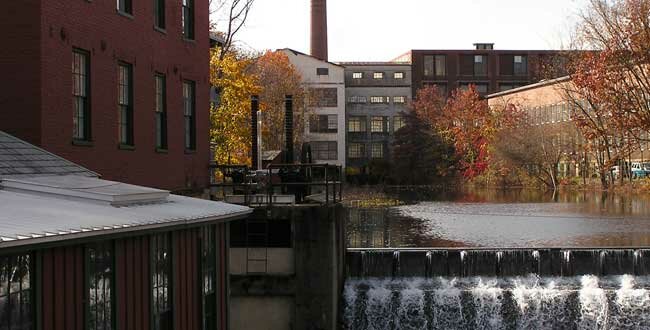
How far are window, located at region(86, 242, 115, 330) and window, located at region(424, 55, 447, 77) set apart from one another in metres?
91.7

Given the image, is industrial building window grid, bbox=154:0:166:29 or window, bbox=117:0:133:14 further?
industrial building window grid, bbox=154:0:166:29

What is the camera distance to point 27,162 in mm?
12656

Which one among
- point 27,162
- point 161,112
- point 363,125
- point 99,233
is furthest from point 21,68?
point 363,125

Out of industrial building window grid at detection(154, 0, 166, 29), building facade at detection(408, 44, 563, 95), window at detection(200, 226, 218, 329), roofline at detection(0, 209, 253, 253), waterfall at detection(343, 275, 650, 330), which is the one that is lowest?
waterfall at detection(343, 275, 650, 330)

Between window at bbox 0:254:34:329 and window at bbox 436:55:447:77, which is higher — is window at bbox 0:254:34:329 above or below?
below

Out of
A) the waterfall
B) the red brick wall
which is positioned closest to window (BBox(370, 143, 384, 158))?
the waterfall

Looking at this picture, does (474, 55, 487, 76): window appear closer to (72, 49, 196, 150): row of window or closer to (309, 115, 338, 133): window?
(309, 115, 338, 133): window

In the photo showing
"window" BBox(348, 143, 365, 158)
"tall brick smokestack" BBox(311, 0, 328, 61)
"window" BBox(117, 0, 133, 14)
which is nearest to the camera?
"window" BBox(117, 0, 133, 14)

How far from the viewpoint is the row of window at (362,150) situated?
94.6 metres

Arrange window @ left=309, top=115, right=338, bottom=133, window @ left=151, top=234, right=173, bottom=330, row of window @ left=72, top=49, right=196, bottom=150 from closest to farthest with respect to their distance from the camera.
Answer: window @ left=151, top=234, right=173, bottom=330 → row of window @ left=72, top=49, right=196, bottom=150 → window @ left=309, top=115, right=338, bottom=133

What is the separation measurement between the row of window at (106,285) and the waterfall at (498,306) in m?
8.87

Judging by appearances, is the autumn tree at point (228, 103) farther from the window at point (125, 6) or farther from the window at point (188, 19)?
the window at point (125, 6)

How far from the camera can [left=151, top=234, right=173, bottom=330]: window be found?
10438 mm

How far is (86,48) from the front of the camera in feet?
53.9
